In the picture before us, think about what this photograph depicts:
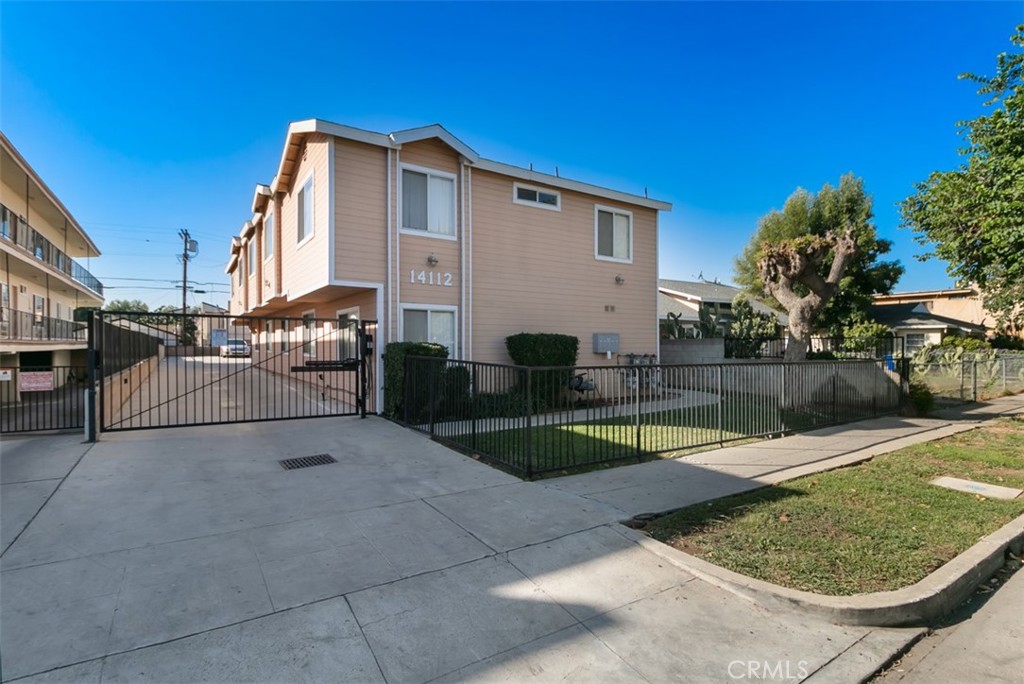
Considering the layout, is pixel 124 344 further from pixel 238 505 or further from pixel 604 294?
pixel 604 294

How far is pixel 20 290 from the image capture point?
1938 cm

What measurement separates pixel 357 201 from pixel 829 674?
32.5 feet

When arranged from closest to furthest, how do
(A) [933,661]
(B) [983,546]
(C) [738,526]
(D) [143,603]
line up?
(A) [933,661] < (D) [143,603] < (B) [983,546] < (C) [738,526]

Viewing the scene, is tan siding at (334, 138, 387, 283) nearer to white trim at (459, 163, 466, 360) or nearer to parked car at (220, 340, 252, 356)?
white trim at (459, 163, 466, 360)

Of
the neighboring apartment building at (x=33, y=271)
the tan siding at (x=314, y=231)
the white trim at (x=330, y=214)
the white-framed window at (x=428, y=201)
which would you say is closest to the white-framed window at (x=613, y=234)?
the white-framed window at (x=428, y=201)

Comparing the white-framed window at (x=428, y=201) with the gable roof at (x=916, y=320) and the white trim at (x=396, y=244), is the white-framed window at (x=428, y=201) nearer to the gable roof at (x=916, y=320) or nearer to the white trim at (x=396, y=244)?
the white trim at (x=396, y=244)

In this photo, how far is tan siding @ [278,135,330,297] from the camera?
32.2ft

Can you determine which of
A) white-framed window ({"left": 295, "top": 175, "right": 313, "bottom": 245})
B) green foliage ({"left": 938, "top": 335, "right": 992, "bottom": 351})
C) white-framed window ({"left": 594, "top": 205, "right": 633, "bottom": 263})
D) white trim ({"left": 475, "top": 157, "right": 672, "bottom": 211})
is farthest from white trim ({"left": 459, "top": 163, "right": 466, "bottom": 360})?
green foliage ({"left": 938, "top": 335, "right": 992, "bottom": 351})

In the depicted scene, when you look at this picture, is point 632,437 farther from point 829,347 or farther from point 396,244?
point 829,347

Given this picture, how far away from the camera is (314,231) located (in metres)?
10.4

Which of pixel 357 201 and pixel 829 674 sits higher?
pixel 357 201

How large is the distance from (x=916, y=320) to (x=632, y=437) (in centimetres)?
2693

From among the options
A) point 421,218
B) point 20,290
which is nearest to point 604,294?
point 421,218

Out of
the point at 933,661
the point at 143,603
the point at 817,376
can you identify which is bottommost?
the point at 933,661
